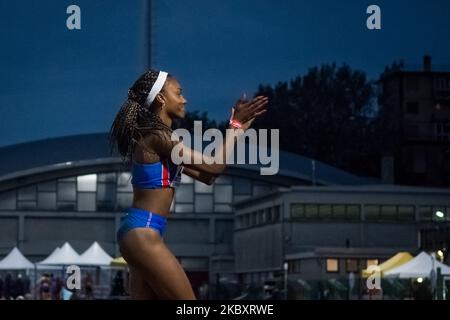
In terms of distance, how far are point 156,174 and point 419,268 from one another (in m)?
23.3

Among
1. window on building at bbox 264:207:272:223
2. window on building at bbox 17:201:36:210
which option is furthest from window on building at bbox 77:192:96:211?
window on building at bbox 264:207:272:223

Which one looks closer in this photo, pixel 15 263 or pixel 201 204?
pixel 15 263

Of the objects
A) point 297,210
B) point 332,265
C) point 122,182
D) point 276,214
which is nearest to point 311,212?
point 297,210

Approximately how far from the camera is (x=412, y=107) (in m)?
65.1

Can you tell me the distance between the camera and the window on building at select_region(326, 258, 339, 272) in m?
53.8

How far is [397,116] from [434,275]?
4034cm

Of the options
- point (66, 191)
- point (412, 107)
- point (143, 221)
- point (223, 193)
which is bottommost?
point (143, 221)

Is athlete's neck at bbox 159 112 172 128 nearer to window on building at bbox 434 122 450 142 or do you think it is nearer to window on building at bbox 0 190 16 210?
window on building at bbox 434 122 450 142

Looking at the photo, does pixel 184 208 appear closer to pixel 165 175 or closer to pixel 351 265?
pixel 351 265

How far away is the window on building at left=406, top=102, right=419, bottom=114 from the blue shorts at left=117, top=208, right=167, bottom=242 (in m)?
57.5
